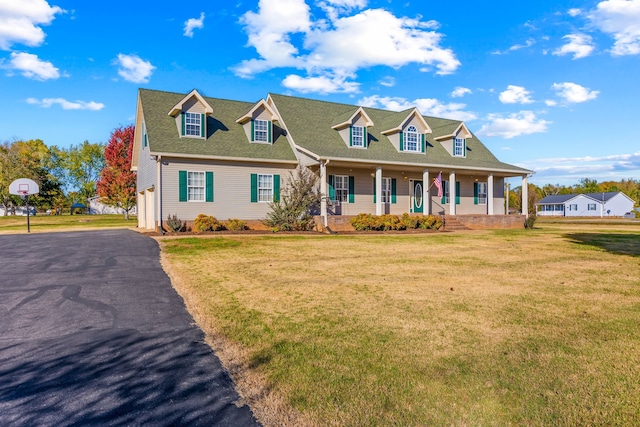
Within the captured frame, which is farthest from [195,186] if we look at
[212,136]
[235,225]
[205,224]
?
[212,136]

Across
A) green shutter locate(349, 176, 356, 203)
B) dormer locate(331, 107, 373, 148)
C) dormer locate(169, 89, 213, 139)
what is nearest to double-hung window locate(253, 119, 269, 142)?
dormer locate(169, 89, 213, 139)

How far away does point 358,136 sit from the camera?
24375mm

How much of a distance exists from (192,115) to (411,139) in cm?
1336

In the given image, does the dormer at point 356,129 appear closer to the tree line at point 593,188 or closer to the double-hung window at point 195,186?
the double-hung window at point 195,186

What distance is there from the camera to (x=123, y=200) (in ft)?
124

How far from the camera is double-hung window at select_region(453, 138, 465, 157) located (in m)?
27.8

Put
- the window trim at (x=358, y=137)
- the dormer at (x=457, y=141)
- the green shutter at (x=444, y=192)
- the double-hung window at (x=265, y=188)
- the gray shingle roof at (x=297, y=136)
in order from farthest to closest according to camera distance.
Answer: the dormer at (x=457, y=141), the green shutter at (x=444, y=192), the window trim at (x=358, y=137), the double-hung window at (x=265, y=188), the gray shingle roof at (x=297, y=136)

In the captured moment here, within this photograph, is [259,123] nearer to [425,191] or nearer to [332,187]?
[332,187]

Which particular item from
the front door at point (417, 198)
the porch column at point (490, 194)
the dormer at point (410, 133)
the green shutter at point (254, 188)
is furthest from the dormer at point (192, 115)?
the porch column at point (490, 194)

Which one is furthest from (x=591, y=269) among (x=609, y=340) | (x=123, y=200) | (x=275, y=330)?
(x=123, y=200)

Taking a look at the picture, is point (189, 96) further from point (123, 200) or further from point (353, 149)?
point (123, 200)

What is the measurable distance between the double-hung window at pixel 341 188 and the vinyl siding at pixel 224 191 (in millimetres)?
2962

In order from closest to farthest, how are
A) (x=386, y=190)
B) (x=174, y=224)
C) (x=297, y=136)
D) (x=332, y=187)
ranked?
(x=174, y=224) < (x=332, y=187) < (x=297, y=136) < (x=386, y=190)

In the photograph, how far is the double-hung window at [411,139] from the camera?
2581cm
